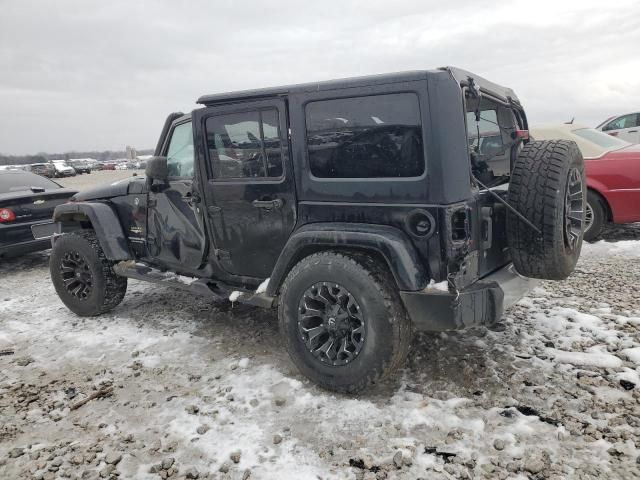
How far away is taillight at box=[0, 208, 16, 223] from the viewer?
6.22 meters

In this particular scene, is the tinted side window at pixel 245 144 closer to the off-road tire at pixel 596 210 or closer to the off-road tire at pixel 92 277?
the off-road tire at pixel 92 277

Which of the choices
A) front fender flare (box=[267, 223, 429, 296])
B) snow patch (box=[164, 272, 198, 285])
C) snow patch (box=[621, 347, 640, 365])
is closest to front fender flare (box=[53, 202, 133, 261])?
snow patch (box=[164, 272, 198, 285])

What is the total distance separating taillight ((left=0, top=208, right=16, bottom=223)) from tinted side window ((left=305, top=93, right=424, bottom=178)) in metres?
5.16

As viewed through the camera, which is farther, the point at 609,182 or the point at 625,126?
the point at 625,126

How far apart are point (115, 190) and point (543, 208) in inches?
147

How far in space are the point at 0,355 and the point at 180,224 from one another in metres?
1.85

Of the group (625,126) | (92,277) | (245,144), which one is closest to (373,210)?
(245,144)

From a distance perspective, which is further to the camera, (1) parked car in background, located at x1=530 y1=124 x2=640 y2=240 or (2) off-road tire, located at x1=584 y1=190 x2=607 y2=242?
(2) off-road tire, located at x1=584 y1=190 x2=607 y2=242

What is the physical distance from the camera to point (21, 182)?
7.18 metres

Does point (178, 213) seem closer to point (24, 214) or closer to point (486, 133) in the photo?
point (486, 133)

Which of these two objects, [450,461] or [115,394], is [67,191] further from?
[450,461]

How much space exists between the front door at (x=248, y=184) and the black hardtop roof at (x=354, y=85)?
2.5 inches

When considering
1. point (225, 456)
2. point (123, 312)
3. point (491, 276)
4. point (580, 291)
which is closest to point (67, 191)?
point (123, 312)

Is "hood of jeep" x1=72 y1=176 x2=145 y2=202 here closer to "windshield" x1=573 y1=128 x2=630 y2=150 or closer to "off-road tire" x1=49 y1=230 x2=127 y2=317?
"off-road tire" x1=49 y1=230 x2=127 y2=317
